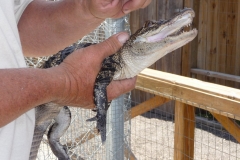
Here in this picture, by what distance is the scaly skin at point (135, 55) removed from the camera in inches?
72.7

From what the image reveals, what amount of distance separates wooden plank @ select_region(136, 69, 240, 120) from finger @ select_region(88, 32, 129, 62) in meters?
0.67

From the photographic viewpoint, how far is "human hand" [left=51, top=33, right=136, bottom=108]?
1556 millimetres

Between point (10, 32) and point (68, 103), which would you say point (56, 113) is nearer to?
point (68, 103)

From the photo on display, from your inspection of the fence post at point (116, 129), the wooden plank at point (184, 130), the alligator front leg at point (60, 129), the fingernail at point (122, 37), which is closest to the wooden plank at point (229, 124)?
the wooden plank at point (184, 130)

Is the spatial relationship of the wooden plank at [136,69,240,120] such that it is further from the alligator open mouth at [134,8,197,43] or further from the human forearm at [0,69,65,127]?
the human forearm at [0,69,65,127]

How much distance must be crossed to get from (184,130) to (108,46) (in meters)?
1.23

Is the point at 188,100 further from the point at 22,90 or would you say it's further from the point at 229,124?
the point at 22,90

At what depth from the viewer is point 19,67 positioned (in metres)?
1.46

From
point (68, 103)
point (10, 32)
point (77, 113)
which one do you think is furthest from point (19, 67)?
point (77, 113)

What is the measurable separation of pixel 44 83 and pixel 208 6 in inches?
206

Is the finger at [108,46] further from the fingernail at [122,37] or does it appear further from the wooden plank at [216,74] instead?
the wooden plank at [216,74]

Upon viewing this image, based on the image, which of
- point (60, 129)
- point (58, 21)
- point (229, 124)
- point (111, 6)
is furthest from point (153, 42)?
point (229, 124)

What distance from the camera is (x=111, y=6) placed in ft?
6.30

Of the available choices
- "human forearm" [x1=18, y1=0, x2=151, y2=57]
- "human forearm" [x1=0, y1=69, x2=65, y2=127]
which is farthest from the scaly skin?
"human forearm" [x1=0, y1=69, x2=65, y2=127]
